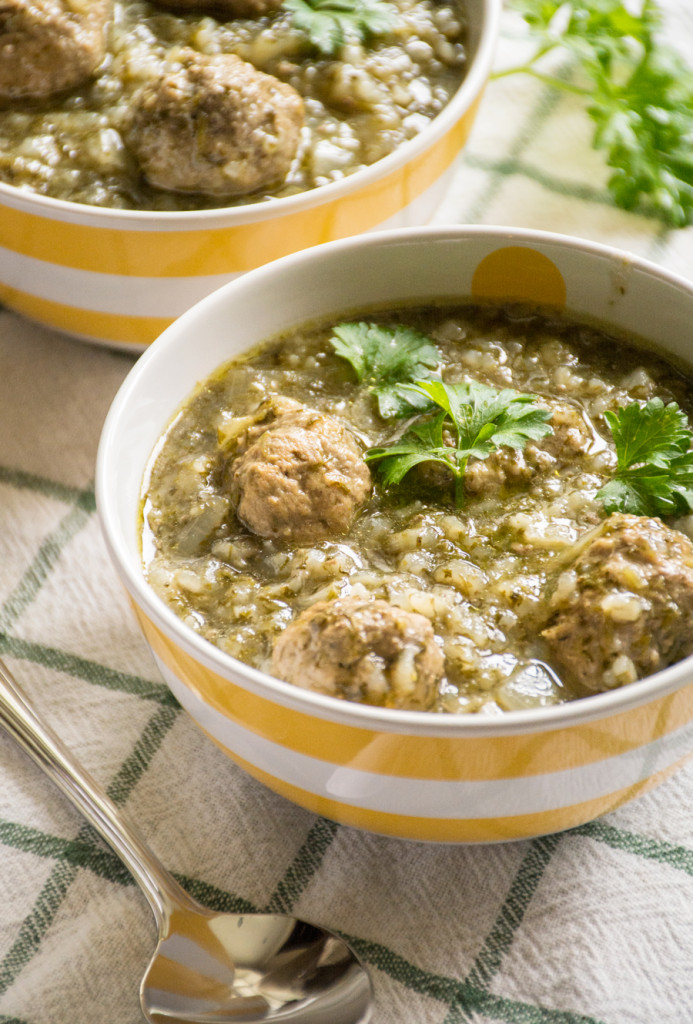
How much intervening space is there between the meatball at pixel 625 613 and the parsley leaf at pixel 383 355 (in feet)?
2.50

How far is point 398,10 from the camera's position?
379cm

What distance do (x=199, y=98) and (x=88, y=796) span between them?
1.90 m

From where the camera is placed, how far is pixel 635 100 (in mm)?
3941

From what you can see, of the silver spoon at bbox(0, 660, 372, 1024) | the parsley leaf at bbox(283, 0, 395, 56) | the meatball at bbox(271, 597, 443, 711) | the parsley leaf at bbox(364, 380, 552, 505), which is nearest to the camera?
the meatball at bbox(271, 597, 443, 711)

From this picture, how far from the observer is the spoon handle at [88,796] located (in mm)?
2477

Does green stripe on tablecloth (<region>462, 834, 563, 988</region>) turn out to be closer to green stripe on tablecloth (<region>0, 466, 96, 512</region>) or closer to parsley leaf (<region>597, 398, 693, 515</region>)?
parsley leaf (<region>597, 398, 693, 515</region>)

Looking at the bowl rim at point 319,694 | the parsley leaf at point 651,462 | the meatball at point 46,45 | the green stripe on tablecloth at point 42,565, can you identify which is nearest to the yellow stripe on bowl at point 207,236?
the bowl rim at point 319,694

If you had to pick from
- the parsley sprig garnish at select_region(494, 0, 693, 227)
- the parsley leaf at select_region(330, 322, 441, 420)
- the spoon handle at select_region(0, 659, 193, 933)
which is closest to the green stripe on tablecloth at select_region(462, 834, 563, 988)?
the spoon handle at select_region(0, 659, 193, 933)

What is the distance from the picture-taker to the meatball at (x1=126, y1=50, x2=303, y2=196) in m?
3.09

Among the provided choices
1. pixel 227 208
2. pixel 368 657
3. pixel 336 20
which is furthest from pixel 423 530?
pixel 336 20

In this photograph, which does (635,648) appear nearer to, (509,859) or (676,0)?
(509,859)

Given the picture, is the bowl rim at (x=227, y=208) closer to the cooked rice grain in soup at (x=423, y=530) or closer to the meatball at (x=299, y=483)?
the cooked rice grain in soup at (x=423, y=530)

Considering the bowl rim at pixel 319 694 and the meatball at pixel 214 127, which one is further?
the meatball at pixel 214 127

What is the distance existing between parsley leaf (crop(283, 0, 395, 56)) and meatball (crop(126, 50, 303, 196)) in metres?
0.40
